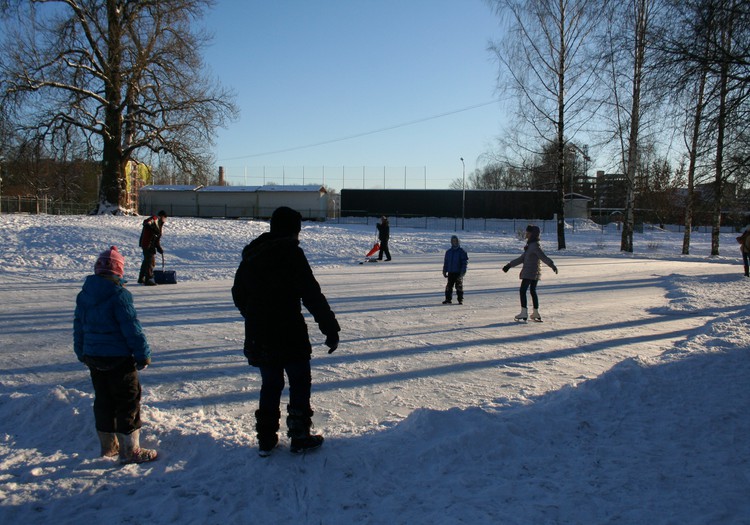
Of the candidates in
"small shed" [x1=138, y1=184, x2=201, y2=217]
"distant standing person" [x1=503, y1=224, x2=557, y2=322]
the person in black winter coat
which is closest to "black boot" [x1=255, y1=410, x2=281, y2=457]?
the person in black winter coat

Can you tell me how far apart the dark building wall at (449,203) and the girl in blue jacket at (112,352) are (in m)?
47.2

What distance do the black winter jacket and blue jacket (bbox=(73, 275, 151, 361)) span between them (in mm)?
807

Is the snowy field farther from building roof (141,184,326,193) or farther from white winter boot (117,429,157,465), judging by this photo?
building roof (141,184,326,193)

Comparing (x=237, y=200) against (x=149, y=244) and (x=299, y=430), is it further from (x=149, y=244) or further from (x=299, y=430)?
(x=299, y=430)

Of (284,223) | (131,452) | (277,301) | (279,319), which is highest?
(284,223)

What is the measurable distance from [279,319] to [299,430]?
0.82 meters

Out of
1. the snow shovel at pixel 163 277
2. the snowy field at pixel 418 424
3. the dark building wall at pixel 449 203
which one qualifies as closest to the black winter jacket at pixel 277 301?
the snowy field at pixel 418 424

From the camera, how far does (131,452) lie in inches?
145

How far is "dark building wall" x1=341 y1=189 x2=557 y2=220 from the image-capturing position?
48.8 meters

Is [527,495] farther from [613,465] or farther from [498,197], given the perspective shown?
[498,197]

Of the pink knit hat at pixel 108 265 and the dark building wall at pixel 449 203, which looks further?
the dark building wall at pixel 449 203

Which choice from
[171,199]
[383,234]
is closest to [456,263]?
[383,234]

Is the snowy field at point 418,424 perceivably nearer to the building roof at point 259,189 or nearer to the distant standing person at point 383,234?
the distant standing person at point 383,234

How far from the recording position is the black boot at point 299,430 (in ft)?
12.3
